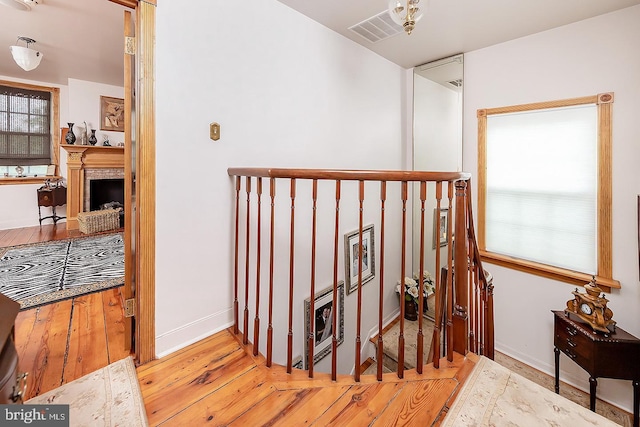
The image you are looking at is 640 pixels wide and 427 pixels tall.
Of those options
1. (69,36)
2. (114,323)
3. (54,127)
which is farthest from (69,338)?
(54,127)

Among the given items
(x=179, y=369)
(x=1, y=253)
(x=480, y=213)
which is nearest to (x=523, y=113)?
(x=480, y=213)

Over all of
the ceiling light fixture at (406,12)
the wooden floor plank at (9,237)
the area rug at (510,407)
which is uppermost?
the ceiling light fixture at (406,12)

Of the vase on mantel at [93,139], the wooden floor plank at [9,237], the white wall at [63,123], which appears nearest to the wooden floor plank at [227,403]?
the wooden floor plank at [9,237]

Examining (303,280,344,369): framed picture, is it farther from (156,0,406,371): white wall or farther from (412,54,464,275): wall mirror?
(412,54,464,275): wall mirror

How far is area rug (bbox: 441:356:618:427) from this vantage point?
3.90 feet

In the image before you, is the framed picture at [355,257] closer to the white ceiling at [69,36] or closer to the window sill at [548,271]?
the window sill at [548,271]

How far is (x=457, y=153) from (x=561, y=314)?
6.05ft

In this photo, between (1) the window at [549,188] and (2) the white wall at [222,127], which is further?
(1) the window at [549,188]

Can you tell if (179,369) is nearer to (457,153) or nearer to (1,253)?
(457,153)

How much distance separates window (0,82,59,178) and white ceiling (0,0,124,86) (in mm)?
317

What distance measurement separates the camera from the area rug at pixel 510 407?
119 cm

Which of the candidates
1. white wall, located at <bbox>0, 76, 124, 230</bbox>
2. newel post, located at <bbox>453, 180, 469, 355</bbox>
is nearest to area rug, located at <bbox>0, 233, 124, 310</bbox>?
white wall, located at <bbox>0, 76, 124, 230</bbox>

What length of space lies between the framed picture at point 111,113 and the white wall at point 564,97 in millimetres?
5934

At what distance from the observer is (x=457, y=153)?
3.36 m
